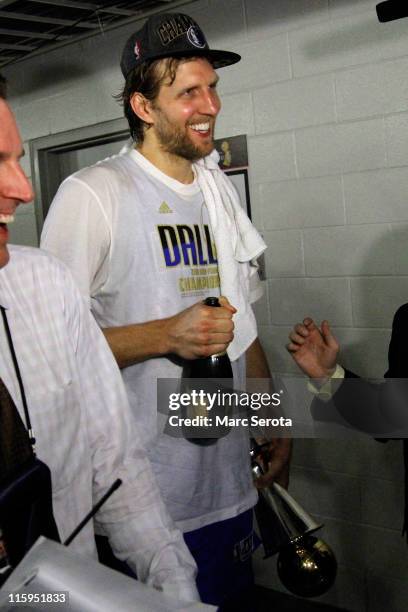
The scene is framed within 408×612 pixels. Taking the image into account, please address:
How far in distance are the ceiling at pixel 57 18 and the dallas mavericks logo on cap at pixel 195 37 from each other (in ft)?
3.85

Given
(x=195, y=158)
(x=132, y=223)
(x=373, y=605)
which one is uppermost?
(x=195, y=158)

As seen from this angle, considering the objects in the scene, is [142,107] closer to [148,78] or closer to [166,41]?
[148,78]

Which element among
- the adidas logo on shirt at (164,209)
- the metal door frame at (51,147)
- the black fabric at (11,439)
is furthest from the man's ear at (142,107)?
the metal door frame at (51,147)

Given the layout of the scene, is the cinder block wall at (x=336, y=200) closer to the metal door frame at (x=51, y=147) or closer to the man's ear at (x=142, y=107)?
the metal door frame at (x=51, y=147)

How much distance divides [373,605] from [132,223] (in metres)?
1.97

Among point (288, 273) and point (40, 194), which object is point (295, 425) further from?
point (40, 194)

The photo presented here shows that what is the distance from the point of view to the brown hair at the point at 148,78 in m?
1.91

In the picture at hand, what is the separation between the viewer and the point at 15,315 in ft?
3.59

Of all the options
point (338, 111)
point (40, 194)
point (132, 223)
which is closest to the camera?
point (132, 223)

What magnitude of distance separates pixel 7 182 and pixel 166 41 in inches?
43.1

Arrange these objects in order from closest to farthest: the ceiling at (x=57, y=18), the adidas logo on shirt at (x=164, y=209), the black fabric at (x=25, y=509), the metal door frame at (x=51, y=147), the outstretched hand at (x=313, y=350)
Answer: the black fabric at (x=25, y=509)
the adidas logo on shirt at (x=164, y=209)
the outstretched hand at (x=313, y=350)
the ceiling at (x=57, y=18)
the metal door frame at (x=51, y=147)

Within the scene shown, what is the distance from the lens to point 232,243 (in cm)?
198

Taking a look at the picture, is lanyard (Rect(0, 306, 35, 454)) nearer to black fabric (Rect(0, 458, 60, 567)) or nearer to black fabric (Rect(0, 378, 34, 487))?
black fabric (Rect(0, 378, 34, 487))

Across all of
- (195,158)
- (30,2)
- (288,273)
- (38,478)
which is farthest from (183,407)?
(30,2)
